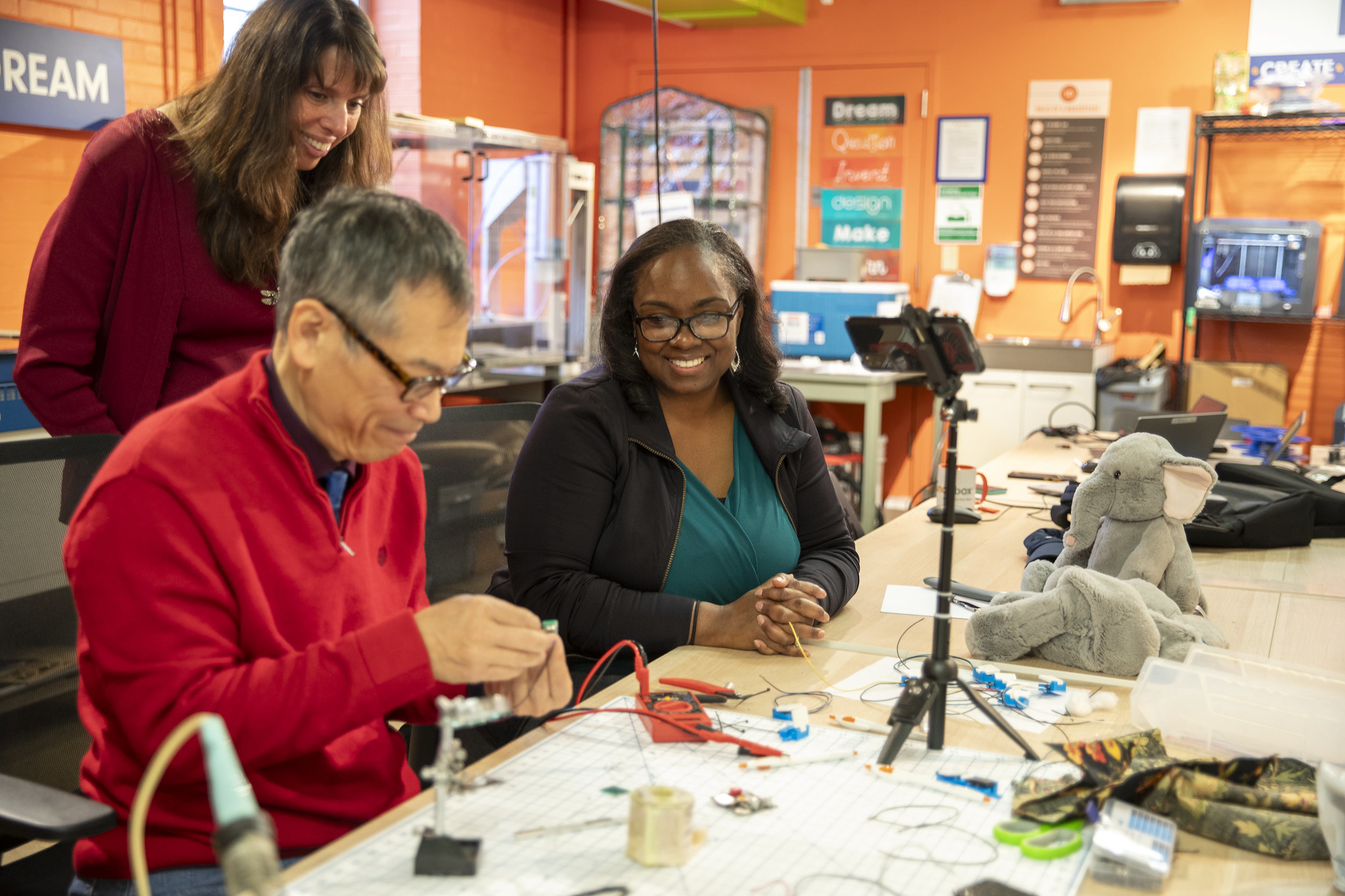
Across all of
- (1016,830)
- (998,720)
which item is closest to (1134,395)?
(998,720)

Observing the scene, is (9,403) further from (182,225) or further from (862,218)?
(862,218)

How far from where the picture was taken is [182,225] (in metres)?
1.72

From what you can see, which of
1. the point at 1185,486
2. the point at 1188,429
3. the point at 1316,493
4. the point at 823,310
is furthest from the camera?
the point at 823,310

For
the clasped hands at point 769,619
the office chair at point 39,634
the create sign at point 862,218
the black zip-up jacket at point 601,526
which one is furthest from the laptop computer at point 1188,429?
the create sign at point 862,218

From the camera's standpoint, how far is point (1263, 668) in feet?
4.33

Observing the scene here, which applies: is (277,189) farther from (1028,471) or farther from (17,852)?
(1028,471)

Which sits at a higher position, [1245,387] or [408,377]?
[408,377]

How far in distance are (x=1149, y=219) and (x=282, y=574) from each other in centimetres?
535

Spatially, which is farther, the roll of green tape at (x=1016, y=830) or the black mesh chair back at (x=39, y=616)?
the black mesh chair back at (x=39, y=616)

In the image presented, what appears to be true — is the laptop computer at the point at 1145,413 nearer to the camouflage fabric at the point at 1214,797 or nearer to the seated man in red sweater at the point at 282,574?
the camouflage fabric at the point at 1214,797

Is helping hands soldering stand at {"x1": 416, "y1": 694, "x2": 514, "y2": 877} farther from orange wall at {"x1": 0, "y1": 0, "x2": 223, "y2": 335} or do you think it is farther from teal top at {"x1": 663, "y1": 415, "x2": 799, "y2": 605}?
orange wall at {"x1": 0, "y1": 0, "x2": 223, "y2": 335}

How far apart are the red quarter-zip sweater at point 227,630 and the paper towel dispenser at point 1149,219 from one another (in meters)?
5.21

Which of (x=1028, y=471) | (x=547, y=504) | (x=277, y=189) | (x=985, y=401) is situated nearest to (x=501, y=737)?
(x=547, y=504)

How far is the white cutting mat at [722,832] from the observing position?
3.05 feet
